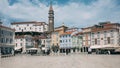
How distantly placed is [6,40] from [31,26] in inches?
1683

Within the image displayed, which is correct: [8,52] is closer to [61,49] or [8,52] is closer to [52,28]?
[61,49]

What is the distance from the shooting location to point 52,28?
9412 cm

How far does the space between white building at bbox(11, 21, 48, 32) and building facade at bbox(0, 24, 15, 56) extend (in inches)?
1422

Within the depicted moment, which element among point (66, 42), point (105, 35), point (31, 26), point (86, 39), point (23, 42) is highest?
point (31, 26)

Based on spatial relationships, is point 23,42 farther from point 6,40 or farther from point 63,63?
point 63,63

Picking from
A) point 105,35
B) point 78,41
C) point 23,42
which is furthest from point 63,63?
point 23,42

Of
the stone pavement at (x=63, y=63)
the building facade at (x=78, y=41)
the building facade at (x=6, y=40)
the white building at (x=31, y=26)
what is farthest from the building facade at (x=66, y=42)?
the stone pavement at (x=63, y=63)

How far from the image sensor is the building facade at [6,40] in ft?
190

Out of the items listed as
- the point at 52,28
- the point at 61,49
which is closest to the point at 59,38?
the point at 61,49

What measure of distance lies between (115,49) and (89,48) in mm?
17511

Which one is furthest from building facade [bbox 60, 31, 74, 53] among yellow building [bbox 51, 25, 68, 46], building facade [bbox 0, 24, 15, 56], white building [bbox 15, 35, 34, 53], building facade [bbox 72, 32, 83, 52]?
building facade [bbox 0, 24, 15, 56]

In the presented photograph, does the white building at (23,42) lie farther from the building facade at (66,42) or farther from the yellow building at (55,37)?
the building facade at (66,42)

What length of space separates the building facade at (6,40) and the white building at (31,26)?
119ft

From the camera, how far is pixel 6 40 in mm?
60531
